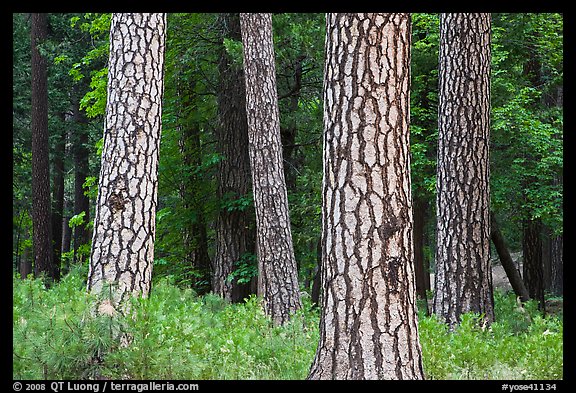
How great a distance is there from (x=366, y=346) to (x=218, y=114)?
435 inches

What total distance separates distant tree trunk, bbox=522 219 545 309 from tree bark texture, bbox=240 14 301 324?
910 cm

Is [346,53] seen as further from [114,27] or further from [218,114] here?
[218,114]

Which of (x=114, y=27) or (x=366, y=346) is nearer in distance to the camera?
(x=366, y=346)

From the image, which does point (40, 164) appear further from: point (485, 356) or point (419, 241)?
point (485, 356)

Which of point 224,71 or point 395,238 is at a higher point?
point 224,71

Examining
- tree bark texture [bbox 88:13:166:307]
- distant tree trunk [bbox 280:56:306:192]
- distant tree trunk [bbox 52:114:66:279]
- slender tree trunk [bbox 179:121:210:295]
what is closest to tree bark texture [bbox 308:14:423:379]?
tree bark texture [bbox 88:13:166:307]

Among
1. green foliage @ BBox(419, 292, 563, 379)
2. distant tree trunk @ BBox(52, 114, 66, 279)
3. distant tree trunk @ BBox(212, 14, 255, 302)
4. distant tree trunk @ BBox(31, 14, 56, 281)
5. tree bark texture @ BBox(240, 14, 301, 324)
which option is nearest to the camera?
green foliage @ BBox(419, 292, 563, 379)

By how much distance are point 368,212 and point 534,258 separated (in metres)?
14.2

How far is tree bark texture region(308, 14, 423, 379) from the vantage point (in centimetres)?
479

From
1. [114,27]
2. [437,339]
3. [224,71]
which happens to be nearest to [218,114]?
[224,71]

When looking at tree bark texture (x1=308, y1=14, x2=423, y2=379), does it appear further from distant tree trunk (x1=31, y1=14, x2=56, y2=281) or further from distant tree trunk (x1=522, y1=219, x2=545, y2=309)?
distant tree trunk (x1=31, y1=14, x2=56, y2=281)

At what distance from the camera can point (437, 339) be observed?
6.80 meters

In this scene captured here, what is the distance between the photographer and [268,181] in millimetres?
10922
